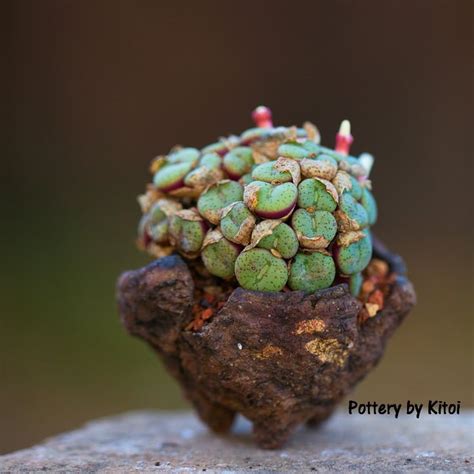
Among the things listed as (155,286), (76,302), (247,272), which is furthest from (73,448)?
(76,302)

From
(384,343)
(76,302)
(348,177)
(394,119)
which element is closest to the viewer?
(348,177)

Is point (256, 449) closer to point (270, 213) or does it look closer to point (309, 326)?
point (309, 326)

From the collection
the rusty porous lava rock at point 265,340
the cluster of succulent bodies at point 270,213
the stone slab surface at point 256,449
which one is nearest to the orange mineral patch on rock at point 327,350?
the rusty porous lava rock at point 265,340

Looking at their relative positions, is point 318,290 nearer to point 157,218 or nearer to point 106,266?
point 157,218

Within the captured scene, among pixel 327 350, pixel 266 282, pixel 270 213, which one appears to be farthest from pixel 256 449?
pixel 270 213

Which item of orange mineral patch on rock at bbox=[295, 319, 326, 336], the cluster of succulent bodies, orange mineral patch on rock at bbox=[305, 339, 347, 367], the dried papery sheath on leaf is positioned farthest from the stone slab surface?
the cluster of succulent bodies

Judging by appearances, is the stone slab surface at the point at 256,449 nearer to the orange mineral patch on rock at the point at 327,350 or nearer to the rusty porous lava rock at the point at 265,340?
the rusty porous lava rock at the point at 265,340

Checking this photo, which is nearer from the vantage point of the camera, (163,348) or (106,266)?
(163,348)

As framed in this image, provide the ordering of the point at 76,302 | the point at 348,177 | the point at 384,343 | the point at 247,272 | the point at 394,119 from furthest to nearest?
the point at 394,119, the point at 76,302, the point at 384,343, the point at 348,177, the point at 247,272
